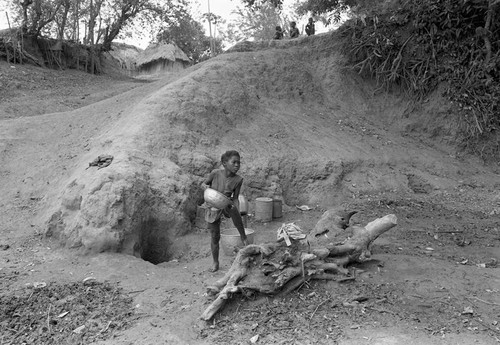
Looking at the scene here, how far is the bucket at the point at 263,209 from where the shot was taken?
5902mm

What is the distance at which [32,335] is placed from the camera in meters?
3.30

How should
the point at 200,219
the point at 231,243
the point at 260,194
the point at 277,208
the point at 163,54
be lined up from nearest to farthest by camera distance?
the point at 231,243 < the point at 200,219 < the point at 277,208 < the point at 260,194 < the point at 163,54

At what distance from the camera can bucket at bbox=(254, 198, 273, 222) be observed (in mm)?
5902

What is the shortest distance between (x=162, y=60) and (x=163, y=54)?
0.32 metres

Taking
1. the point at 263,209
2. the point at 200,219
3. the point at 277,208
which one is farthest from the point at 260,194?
the point at 200,219

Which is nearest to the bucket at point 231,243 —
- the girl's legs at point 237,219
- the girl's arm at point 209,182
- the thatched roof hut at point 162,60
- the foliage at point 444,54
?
the girl's legs at point 237,219

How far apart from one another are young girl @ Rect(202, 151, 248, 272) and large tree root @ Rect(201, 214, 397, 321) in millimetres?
771

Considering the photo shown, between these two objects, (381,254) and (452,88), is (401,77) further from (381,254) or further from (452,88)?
(381,254)

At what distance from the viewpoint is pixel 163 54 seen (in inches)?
930

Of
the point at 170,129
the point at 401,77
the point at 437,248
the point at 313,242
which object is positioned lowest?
the point at 437,248

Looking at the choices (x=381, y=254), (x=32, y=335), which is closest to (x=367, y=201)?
(x=381, y=254)

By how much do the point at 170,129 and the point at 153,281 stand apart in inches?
120

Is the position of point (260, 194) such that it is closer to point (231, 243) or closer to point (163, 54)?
point (231, 243)

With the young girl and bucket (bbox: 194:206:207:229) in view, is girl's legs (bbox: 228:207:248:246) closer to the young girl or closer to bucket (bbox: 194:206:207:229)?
→ the young girl
